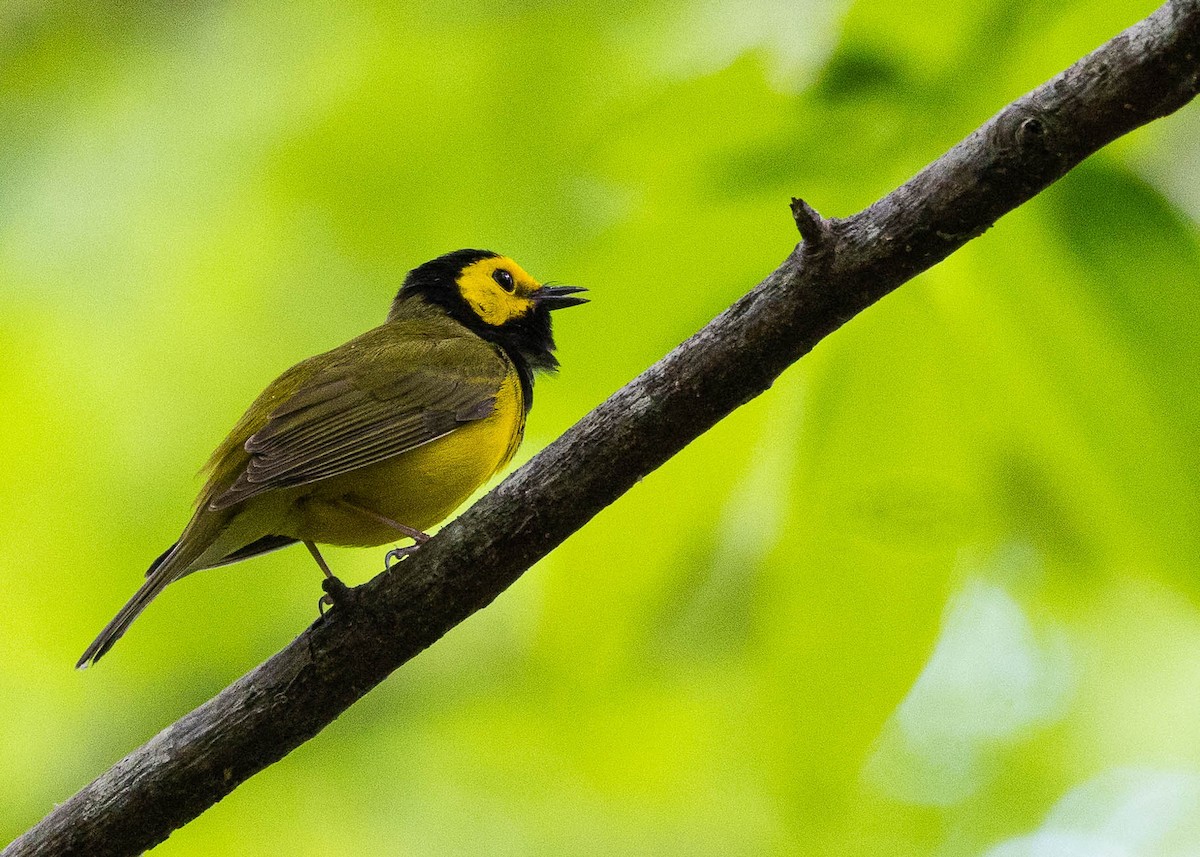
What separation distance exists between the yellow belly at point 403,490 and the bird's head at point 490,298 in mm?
784

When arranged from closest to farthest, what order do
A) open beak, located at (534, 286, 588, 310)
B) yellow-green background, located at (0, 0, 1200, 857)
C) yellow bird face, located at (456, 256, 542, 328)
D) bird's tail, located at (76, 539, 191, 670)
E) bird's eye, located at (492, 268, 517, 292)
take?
yellow-green background, located at (0, 0, 1200, 857) < bird's tail, located at (76, 539, 191, 670) < open beak, located at (534, 286, 588, 310) < yellow bird face, located at (456, 256, 542, 328) < bird's eye, located at (492, 268, 517, 292)

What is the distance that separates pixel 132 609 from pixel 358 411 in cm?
99

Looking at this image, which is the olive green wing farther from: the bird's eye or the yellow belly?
the bird's eye

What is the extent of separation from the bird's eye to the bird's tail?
2.18 meters

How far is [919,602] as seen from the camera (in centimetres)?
250

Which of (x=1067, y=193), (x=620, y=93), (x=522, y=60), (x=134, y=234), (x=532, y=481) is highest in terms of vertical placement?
(x=134, y=234)

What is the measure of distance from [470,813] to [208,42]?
11.0ft

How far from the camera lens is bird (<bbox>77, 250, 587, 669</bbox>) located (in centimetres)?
377

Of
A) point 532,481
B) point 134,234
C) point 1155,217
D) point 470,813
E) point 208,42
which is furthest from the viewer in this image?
point 470,813

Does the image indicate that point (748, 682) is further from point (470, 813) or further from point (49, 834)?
point (470, 813)

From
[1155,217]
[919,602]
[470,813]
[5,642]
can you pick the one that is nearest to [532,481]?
[919,602]

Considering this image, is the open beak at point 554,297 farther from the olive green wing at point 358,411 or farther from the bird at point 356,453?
the olive green wing at point 358,411

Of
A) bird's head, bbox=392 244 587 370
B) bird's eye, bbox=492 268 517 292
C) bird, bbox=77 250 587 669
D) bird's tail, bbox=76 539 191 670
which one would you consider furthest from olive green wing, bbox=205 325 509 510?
bird's eye, bbox=492 268 517 292

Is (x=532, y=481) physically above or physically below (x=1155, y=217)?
above
